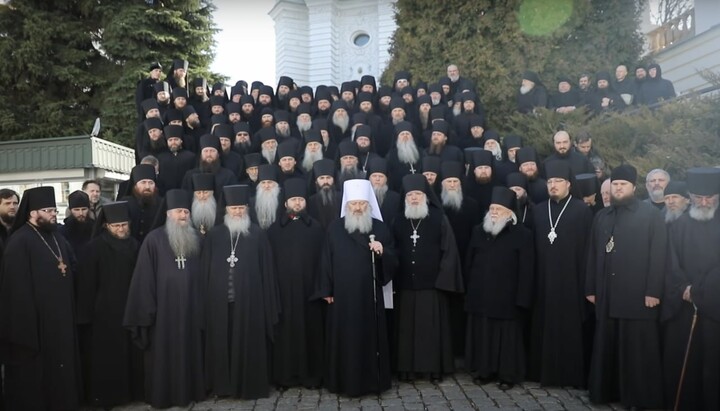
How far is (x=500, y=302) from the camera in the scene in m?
6.46

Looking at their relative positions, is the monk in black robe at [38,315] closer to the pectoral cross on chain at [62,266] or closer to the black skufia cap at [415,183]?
the pectoral cross on chain at [62,266]

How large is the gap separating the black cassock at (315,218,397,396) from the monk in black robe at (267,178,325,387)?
0.71 ft

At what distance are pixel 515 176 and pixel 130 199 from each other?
447 centimetres

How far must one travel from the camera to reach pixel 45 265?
5824 millimetres

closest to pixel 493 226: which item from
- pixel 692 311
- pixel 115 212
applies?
pixel 692 311

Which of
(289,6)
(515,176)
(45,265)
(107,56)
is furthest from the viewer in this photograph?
(289,6)

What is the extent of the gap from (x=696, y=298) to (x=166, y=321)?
4546 millimetres

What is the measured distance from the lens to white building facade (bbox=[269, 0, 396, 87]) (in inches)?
1002

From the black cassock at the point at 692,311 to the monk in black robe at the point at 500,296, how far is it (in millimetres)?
1357

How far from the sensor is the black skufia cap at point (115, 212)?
609cm

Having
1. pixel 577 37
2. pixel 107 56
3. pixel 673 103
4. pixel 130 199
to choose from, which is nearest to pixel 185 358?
pixel 130 199

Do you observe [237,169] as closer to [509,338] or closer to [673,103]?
[509,338]

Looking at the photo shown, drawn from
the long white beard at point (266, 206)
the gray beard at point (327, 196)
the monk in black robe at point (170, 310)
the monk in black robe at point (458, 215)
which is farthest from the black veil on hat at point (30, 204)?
the monk in black robe at point (458, 215)

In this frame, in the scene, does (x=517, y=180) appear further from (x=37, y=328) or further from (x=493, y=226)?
(x=37, y=328)
